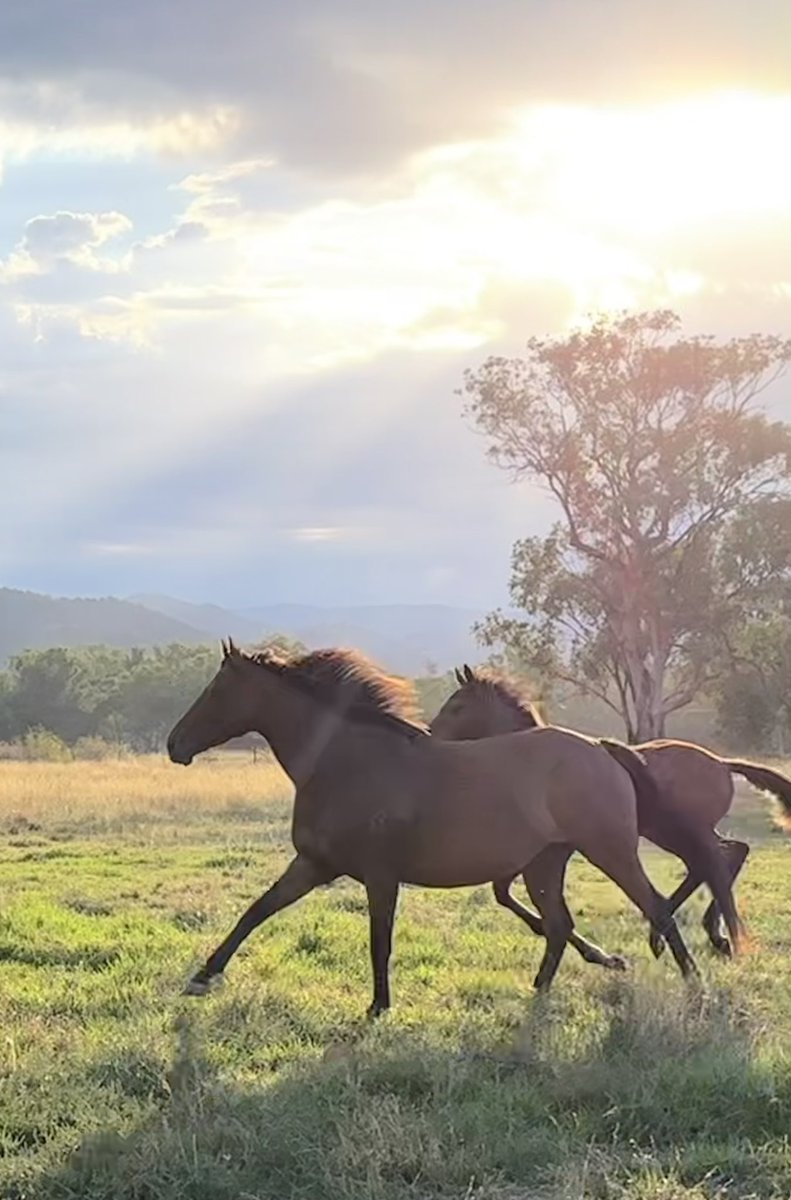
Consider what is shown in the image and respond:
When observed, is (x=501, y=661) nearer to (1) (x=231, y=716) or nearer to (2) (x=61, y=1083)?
(1) (x=231, y=716)

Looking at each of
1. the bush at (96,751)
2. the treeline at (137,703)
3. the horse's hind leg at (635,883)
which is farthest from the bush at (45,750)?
the horse's hind leg at (635,883)

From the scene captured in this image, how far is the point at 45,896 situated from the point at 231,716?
451cm

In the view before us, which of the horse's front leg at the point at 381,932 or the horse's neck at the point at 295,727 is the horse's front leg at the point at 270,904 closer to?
the horse's front leg at the point at 381,932

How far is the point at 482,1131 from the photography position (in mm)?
4750

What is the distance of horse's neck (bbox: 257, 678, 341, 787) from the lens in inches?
292

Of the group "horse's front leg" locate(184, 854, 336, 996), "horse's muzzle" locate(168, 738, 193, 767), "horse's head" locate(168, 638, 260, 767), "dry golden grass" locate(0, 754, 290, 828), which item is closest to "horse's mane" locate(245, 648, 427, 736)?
"horse's head" locate(168, 638, 260, 767)

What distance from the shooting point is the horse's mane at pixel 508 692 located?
866 centimetres

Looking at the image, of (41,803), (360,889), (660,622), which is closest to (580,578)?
(660,622)

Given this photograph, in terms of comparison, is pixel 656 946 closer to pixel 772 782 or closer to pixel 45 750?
pixel 772 782

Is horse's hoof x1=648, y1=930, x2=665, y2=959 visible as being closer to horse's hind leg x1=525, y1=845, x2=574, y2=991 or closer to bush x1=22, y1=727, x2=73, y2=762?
horse's hind leg x1=525, y1=845, x2=574, y2=991

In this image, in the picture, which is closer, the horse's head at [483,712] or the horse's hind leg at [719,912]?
the horse's head at [483,712]

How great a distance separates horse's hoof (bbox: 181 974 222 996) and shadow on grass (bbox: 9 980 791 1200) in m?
0.70

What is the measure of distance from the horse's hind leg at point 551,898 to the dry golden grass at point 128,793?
12.3 m

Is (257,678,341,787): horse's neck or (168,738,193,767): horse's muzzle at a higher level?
(257,678,341,787): horse's neck
